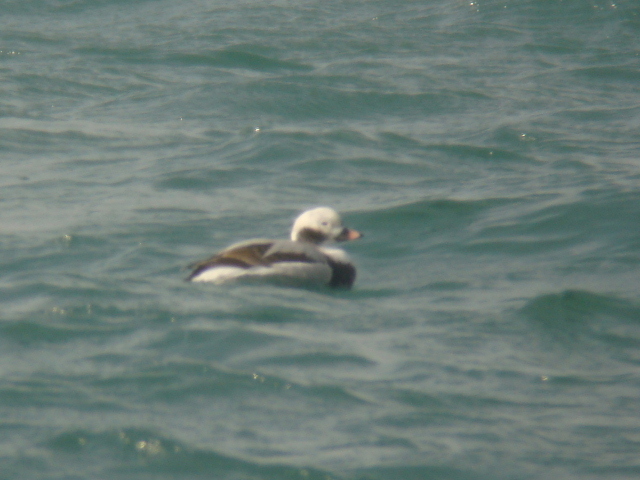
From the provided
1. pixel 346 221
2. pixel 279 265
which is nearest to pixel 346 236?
pixel 279 265

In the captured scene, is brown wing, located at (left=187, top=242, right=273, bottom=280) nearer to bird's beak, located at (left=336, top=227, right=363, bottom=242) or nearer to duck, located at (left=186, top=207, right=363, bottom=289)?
duck, located at (left=186, top=207, right=363, bottom=289)

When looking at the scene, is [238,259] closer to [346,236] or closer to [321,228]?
[321,228]

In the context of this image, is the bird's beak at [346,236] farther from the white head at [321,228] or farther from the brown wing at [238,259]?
the brown wing at [238,259]

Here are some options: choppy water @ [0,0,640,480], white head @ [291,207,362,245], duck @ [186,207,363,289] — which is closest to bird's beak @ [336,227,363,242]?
white head @ [291,207,362,245]

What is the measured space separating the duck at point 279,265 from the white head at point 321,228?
0.36 ft

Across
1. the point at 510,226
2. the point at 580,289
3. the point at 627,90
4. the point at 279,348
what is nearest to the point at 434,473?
the point at 279,348

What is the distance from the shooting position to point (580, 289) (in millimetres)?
6836

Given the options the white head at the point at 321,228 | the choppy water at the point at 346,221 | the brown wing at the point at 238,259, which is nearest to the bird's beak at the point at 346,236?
the white head at the point at 321,228

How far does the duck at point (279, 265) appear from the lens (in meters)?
6.71

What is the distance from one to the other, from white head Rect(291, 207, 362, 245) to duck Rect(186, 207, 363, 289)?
0.36ft

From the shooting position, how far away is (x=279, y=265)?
6.80 m

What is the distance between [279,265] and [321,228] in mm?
837

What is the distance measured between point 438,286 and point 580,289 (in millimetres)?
952

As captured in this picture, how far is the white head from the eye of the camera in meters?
7.54
